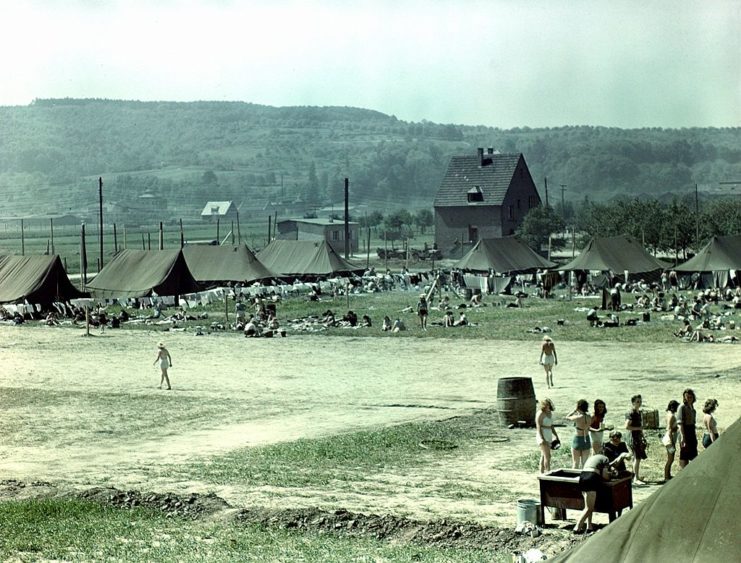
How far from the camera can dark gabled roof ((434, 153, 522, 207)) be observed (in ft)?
290

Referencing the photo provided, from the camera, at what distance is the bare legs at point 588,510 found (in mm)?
11906

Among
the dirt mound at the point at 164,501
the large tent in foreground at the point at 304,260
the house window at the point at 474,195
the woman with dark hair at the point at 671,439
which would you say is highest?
the house window at the point at 474,195

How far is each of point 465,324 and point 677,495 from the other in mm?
32060

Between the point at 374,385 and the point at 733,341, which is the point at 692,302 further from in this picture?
the point at 374,385

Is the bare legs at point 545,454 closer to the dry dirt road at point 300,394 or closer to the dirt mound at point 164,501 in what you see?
the dry dirt road at point 300,394

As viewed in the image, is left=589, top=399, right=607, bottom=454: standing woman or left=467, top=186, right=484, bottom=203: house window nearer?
left=589, top=399, right=607, bottom=454: standing woman

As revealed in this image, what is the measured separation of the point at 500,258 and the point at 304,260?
9.92 metres

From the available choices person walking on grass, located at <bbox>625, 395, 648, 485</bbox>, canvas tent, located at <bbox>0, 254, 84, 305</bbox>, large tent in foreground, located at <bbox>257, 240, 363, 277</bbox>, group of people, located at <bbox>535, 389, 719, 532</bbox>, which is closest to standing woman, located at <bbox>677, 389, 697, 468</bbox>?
group of people, located at <bbox>535, 389, 719, 532</bbox>

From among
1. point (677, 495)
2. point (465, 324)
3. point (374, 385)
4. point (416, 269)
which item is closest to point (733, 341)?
point (465, 324)

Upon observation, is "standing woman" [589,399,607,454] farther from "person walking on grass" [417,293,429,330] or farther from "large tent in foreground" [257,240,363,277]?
"large tent in foreground" [257,240,363,277]

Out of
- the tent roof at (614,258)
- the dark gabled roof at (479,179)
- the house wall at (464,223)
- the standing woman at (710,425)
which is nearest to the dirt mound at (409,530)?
the standing woman at (710,425)

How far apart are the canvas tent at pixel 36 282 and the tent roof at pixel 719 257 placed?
2744cm

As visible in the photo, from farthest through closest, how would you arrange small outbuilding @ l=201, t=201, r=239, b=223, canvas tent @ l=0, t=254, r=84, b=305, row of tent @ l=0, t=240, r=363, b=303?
small outbuilding @ l=201, t=201, r=239, b=223 → row of tent @ l=0, t=240, r=363, b=303 → canvas tent @ l=0, t=254, r=84, b=305

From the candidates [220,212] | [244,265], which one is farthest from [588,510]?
[220,212]
